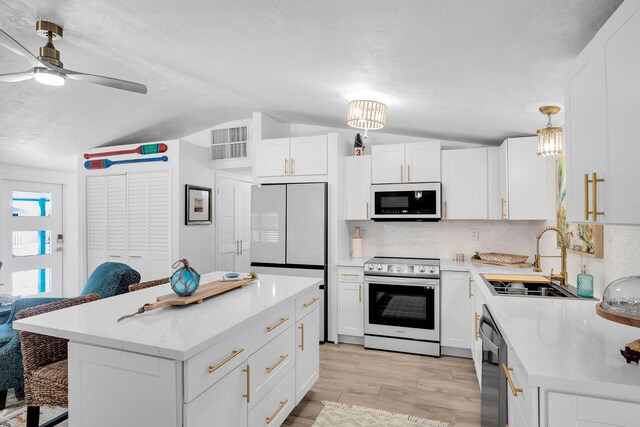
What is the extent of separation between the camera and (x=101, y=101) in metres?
3.56

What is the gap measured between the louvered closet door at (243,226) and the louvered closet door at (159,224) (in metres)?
1.16

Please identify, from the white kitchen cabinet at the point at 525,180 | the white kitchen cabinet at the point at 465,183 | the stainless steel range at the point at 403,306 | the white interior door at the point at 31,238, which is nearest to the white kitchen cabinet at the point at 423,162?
the white kitchen cabinet at the point at 465,183

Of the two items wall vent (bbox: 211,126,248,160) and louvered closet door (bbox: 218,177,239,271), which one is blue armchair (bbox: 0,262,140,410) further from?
wall vent (bbox: 211,126,248,160)

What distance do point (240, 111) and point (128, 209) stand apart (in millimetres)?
1968

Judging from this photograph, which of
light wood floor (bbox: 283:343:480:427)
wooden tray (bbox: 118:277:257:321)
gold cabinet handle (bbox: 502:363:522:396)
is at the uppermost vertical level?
wooden tray (bbox: 118:277:257:321)

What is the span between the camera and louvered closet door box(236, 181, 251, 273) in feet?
17.8

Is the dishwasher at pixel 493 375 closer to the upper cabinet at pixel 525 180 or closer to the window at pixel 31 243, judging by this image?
the upper cabinet at pixel 525 180

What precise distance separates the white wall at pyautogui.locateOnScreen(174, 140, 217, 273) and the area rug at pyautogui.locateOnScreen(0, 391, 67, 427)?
2011 millimetres

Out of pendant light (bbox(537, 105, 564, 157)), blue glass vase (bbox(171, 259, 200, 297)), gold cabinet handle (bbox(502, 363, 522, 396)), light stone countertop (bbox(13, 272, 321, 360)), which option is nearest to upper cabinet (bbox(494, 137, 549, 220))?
pendant light (bbox(537, 105, 564, 157))

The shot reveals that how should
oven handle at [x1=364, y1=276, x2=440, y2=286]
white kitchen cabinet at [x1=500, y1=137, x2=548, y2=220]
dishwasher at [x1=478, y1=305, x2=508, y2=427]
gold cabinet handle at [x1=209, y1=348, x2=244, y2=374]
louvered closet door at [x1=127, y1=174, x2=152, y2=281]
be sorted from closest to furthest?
gold cabinet handle at [x1=209, y1=348, x2=244, y2=374] < dishwasher at [x1=478, y1=305, x2=508, y2=427] < white kitchen cabinet at [x1=500, y1=137, x2=548, y2=220] < oven handle at [x1=364, y1=276, x2=440, y2=286] < louvered closet door at [x1=127, y1=174, x2=152, y2=281]

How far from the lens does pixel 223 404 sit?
1617 mm

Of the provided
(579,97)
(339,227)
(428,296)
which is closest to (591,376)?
(579,97)

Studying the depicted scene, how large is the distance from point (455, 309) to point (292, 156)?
2.38 metres

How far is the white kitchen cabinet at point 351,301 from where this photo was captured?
3838mm
